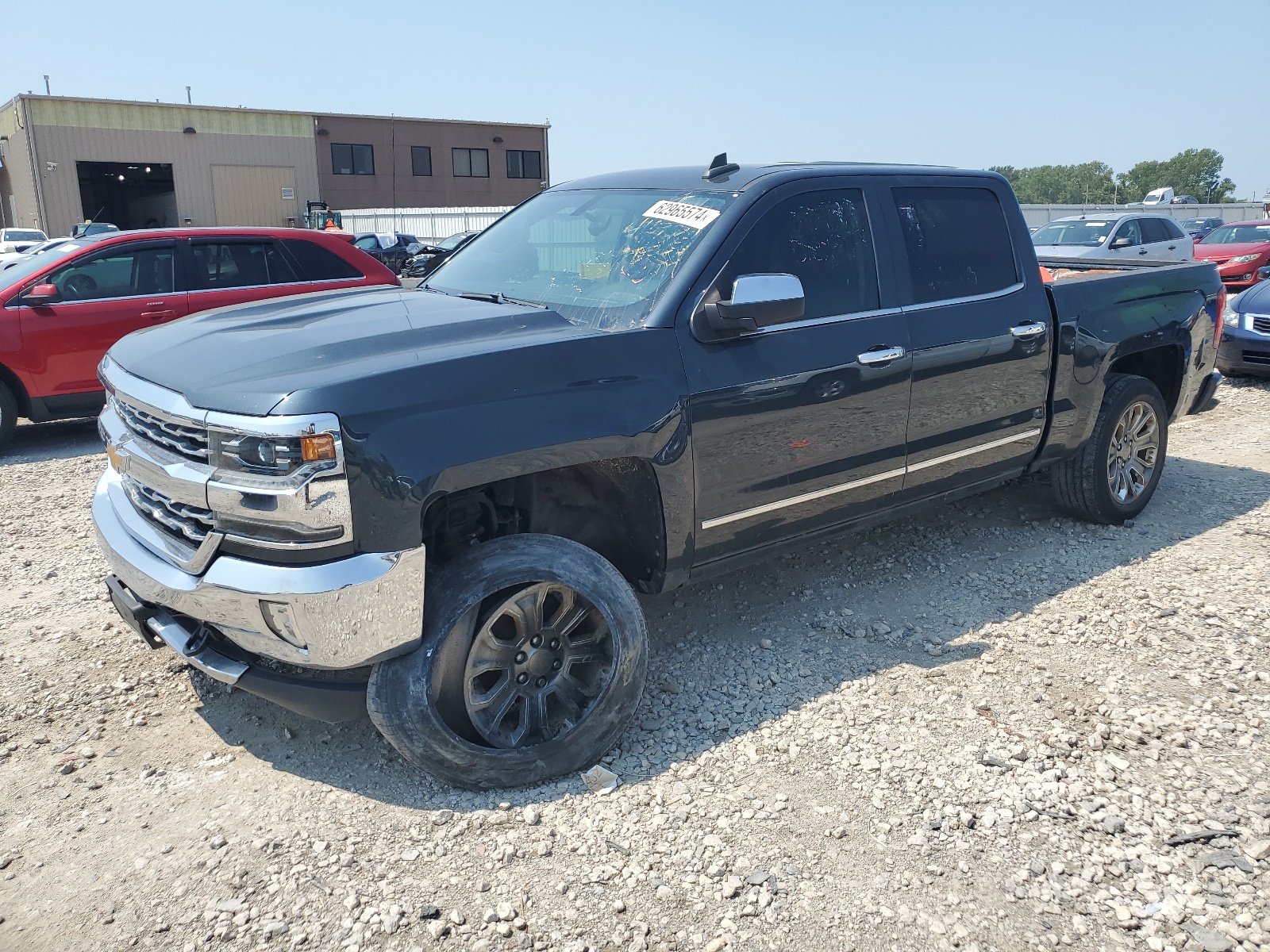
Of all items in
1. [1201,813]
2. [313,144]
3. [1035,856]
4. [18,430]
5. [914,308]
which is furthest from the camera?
[313,144]

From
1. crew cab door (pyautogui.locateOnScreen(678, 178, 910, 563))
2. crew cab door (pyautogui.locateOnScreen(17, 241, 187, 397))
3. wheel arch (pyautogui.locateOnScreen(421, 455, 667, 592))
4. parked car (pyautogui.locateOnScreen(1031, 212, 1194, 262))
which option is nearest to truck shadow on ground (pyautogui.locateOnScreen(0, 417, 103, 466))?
crew cab door (pyautogui.locateOnScreen(17, 241, 187, 397))

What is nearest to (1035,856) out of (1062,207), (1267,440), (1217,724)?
(1217,724)

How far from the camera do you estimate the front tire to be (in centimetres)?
285

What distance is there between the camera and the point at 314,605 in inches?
103

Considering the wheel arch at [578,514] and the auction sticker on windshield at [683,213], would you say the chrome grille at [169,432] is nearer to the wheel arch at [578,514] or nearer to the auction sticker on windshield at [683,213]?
the wheel arch at [578,514]

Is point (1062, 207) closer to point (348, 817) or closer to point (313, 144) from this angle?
point (313, 144)

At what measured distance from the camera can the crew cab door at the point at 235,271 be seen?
7.99m

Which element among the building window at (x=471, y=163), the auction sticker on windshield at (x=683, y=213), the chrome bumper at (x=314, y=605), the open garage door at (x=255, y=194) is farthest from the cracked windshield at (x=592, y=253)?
the building window at (x=471, y=163)

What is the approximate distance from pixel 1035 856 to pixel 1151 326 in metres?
3.60

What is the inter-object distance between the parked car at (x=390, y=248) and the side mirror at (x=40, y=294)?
20.6m

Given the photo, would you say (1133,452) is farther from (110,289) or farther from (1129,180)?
(1129,180)

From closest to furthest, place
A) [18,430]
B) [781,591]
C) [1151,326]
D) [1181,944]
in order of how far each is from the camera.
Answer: [1181,944] < [781,591] < [1151,326] < [18,430]

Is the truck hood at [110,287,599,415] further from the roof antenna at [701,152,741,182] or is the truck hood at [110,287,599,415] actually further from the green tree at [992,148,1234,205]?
the green tree at [992,148,1234,205]

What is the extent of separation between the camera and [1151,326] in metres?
5.29
